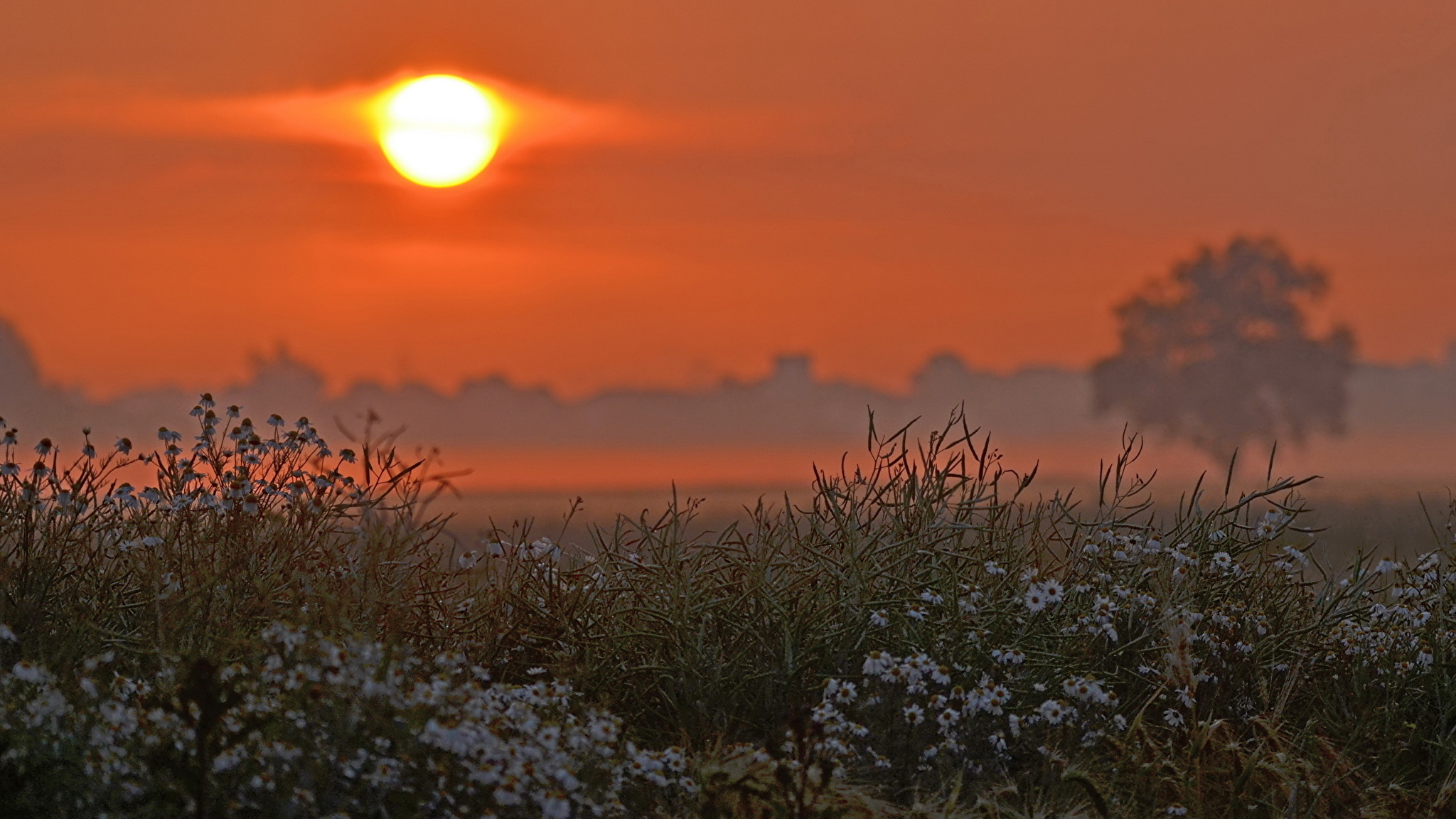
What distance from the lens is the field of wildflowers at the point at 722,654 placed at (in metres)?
5.50

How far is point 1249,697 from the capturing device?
26.9 ft

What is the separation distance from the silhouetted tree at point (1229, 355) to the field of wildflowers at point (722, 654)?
125 feet

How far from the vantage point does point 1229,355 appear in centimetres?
4669

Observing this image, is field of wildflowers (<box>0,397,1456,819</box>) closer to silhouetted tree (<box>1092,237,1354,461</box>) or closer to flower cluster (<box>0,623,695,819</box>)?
flower cluster (<box>0,623,695,819</box>)

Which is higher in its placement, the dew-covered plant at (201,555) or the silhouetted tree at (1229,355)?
the silhouetted tree at (1229,355)

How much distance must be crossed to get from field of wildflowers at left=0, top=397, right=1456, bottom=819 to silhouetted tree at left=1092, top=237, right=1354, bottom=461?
3809 centimetres

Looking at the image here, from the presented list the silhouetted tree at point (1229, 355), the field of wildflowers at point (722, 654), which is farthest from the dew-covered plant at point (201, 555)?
the silhouetted tree at point (1229, 355)

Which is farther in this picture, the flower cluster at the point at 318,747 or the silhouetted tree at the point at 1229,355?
the silhouetted tree at the point at 1229,355

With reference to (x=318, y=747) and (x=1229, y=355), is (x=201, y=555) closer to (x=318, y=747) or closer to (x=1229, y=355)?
(x=318, y=747)

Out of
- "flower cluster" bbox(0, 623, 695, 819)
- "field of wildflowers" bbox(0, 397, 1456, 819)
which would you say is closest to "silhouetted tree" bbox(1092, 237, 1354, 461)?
"field of wildflowers" bbox(0, 397, 1456, 819)

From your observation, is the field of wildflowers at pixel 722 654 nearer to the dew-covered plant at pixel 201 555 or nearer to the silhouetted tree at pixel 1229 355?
the dew-covered plant at pixel 201 555

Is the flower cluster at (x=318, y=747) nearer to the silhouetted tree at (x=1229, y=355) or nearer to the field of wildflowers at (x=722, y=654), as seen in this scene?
the field of wildflowers at (x=722, y=654)

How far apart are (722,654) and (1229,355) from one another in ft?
140

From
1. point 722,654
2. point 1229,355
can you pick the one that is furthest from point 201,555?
point 1229,355
